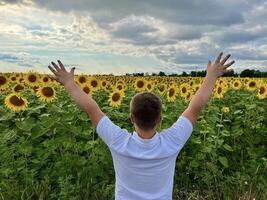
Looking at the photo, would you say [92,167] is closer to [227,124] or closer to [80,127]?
[80,127]

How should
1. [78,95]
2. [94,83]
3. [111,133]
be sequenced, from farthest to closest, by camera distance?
[94,83], [78,95], [111,133]

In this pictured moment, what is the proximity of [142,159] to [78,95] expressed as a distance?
30.2 inches

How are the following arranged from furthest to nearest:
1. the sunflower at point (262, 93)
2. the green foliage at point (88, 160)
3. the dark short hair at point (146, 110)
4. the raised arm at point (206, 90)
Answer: the sunflower at point (262, 93) < the green foliage at point (88, 160) < the raised arm at point (206, 90) < the dark short hair at point (146, 110)

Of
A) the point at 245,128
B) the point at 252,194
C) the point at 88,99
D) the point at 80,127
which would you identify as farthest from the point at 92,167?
the point at 245,128

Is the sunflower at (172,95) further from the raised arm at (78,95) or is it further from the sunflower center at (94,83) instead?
the raised arm at (78,95)

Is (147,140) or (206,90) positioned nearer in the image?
(147,140)

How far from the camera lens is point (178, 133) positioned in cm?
409

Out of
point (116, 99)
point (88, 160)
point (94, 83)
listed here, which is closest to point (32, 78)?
point (94, 83)

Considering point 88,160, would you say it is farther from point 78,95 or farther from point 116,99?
point 78,95

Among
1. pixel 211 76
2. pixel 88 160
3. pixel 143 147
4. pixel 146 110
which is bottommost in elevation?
pixel 88 160

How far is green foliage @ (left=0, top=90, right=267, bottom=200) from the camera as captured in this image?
263 inches

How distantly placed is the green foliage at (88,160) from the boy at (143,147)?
2.27m

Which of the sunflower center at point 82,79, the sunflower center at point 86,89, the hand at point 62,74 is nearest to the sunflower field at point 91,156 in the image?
the sunflower center at point 86,89

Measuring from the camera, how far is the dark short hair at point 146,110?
3.83 metres
